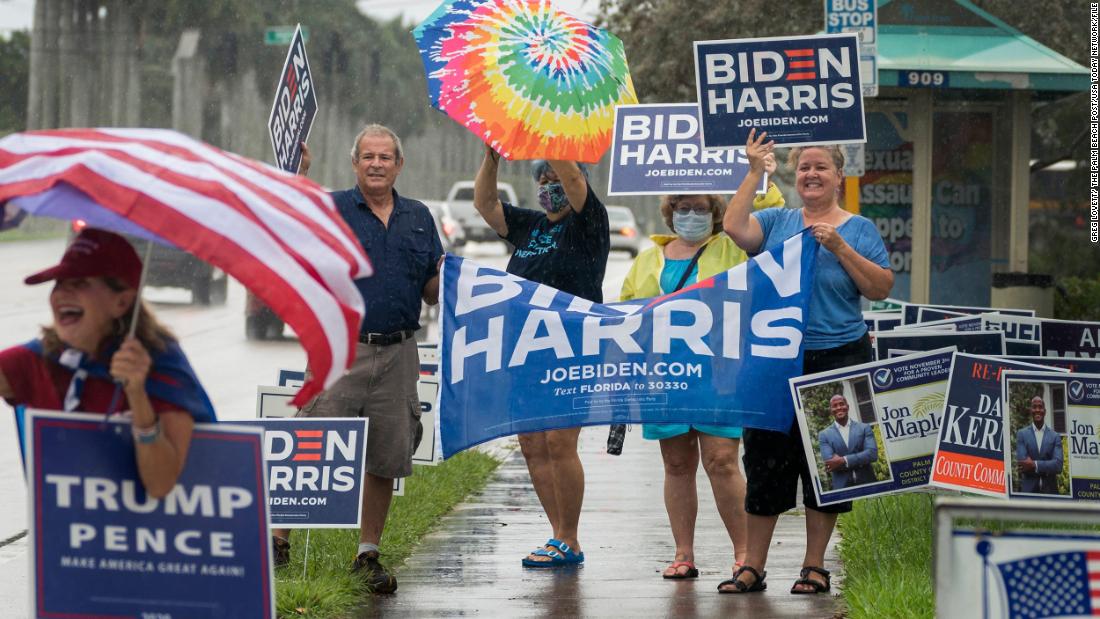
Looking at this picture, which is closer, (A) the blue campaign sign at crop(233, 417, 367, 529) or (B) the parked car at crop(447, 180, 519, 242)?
(A) the blue campaign sign at crop(233, 417, 367, 529)

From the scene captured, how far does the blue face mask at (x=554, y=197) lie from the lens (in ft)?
25.6

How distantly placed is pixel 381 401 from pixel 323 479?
46 cm

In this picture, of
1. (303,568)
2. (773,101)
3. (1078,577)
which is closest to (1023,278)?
(773,101)

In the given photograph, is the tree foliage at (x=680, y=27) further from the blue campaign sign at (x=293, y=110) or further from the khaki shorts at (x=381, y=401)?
the khaki shorts at (x=381, y=401)

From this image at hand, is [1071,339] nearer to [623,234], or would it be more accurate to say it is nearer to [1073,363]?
[1073,363]

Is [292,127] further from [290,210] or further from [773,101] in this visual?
[290,210]

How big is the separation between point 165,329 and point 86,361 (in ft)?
0.67

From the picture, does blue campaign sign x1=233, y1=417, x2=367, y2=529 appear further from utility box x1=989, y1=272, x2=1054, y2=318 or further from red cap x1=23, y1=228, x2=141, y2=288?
utility box x1=989, y1=272, x2=1054, y2=318

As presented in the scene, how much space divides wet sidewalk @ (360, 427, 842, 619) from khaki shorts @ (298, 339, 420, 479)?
589mm

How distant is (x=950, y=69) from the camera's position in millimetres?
15164

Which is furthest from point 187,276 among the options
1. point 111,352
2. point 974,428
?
point 111,352

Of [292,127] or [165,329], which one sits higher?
[292,127]

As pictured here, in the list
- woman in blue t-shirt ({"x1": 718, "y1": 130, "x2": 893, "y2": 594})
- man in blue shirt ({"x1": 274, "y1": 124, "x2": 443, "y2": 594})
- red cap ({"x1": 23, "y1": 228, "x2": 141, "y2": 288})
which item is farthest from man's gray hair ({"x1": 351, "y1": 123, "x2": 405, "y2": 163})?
red cap ({"x1": 23, "y1": 228, "x2": 141, "y2": 288})

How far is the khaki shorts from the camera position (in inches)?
291
